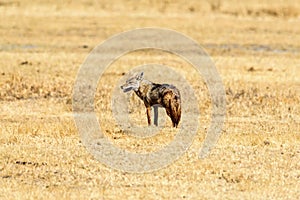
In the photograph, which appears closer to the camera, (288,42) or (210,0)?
(288,42)

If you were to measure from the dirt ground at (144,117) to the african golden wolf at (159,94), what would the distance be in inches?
15.1

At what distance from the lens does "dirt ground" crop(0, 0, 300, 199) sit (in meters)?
9.83

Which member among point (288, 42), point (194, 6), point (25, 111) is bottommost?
point (25, 111)

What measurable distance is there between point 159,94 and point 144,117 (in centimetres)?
228

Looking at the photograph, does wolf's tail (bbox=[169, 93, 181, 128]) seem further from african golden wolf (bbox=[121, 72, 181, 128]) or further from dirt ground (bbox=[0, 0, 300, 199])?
Answer: dirt ground (bbox=[0, 0, 300, 199])

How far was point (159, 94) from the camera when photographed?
1281cm

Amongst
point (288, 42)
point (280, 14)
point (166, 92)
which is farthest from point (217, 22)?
point (166, 92)

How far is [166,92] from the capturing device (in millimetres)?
12695

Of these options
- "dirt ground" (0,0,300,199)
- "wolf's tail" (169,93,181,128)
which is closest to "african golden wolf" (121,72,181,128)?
"wolf's tail" (169,93,181,128)

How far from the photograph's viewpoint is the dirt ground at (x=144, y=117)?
9828 millimetres

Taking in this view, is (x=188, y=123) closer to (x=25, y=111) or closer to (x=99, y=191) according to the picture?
(x=25, y=111)

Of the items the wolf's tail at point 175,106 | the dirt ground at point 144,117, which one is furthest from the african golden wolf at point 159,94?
the dirt ground at point 144,117

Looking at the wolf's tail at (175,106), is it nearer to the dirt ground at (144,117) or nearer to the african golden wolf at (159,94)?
the african golden wolf at (159,94)

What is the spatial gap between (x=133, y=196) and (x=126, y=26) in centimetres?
2666
